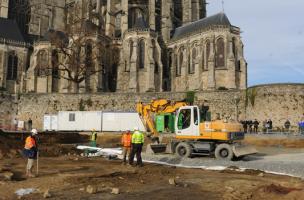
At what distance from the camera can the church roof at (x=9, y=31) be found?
Result: 172 feet

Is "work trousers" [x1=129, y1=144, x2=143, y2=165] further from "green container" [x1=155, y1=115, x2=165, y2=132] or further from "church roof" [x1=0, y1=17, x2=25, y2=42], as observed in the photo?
"church roof" [x1=0, y1=17, x2=25, y2=42]

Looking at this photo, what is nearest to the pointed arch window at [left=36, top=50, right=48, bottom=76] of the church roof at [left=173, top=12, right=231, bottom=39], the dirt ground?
the church roof at [left=173, top=12, right=231, bottom=39]

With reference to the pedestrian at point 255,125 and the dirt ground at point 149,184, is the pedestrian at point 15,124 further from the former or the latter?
the dirt ground at point 149,184

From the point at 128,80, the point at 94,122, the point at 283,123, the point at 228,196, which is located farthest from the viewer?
the point at 128,80

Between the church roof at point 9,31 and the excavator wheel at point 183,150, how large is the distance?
42103 millimetres

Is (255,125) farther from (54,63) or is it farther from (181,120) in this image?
(54,63)

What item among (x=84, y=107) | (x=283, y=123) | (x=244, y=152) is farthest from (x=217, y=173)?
(x=84, y=107)

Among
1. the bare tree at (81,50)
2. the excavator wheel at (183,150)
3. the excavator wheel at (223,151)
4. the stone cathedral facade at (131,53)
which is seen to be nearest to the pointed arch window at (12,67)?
the stone cathedral facade at (131,53)

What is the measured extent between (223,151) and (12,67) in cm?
4241

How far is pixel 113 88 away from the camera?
50406 mm

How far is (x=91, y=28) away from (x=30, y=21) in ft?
61.2

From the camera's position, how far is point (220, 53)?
150 feet

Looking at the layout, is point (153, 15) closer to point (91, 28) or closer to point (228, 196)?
point (91, 28)

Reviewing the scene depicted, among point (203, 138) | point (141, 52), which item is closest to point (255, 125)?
point (203, 138)
